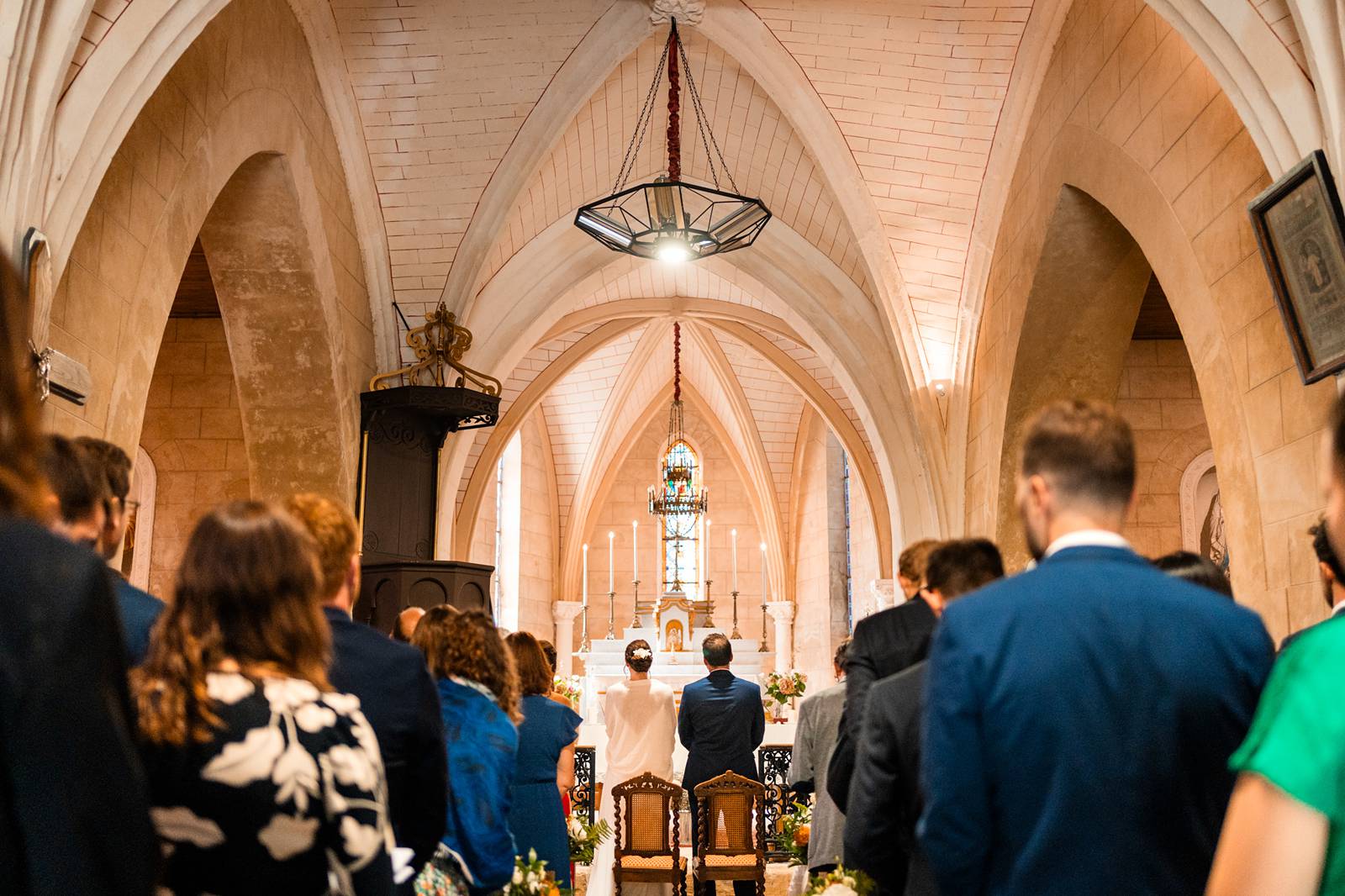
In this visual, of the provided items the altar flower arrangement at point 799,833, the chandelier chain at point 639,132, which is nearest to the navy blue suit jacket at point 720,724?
the altar flower arrangement at point 799,833

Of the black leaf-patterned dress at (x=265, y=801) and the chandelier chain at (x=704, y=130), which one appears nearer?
the black leaf-patterned dress at (x=265, y=801)

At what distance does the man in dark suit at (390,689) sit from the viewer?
6.63 ft

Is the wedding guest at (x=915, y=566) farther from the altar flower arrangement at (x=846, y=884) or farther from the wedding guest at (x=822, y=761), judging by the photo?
the wedding guest at (x=822, y=761)

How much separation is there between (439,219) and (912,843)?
7.62 m

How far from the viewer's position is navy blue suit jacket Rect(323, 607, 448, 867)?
206 cm

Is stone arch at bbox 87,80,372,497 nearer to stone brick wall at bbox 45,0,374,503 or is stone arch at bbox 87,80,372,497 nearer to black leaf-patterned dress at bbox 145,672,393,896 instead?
stone brick wall at bbox 45,0,374,503

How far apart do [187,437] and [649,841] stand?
21.4 feet

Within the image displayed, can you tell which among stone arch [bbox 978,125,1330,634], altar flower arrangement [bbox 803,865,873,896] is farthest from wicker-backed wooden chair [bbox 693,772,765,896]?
stone arch [bbox 978,125,1330,634]

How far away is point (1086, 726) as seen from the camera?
1611 mm

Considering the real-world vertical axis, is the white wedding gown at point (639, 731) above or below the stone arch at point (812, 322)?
below

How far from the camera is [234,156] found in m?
6.23

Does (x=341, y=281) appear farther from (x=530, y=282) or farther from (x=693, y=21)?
(x=693, y=21)

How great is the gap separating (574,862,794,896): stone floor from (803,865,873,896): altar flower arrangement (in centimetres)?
373

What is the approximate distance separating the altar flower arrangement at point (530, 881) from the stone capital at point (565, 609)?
15.6m
